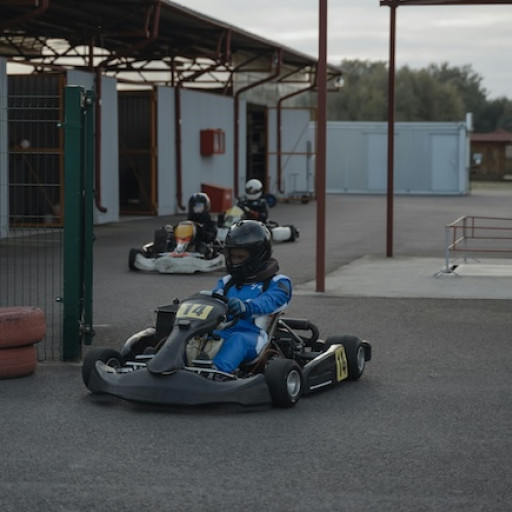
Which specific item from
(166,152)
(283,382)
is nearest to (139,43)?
(166,152)

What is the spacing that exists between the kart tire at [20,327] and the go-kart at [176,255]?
7638 mm

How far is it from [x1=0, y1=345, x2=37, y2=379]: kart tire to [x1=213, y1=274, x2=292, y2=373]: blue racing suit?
4.70ft

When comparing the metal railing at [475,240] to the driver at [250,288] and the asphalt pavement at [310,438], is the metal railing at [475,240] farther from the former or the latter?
the driver at [250,288]

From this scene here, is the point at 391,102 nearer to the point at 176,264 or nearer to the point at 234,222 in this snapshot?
the point at 234,222

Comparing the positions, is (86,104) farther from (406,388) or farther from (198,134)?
(198,134)

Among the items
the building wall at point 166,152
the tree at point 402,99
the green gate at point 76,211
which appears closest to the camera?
the green gate at point 76,211

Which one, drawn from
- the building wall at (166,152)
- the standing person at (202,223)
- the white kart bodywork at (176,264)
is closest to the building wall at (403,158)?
the building wall at (166,152)

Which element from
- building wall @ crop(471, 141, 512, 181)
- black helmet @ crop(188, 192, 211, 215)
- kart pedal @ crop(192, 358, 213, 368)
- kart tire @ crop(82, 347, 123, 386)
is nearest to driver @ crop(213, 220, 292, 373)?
kart pedal @ crop(192, 358, 213, 368)

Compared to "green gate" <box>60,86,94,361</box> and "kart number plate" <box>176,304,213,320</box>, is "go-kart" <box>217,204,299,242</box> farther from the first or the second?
"kart number plate" <box>176,304,213,320</box>

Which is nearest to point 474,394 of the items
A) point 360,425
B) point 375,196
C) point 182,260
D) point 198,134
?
point 360,425

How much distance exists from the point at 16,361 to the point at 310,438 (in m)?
2.62

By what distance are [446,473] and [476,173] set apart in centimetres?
6624

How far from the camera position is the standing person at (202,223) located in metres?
16.9

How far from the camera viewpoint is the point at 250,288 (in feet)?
26.8
